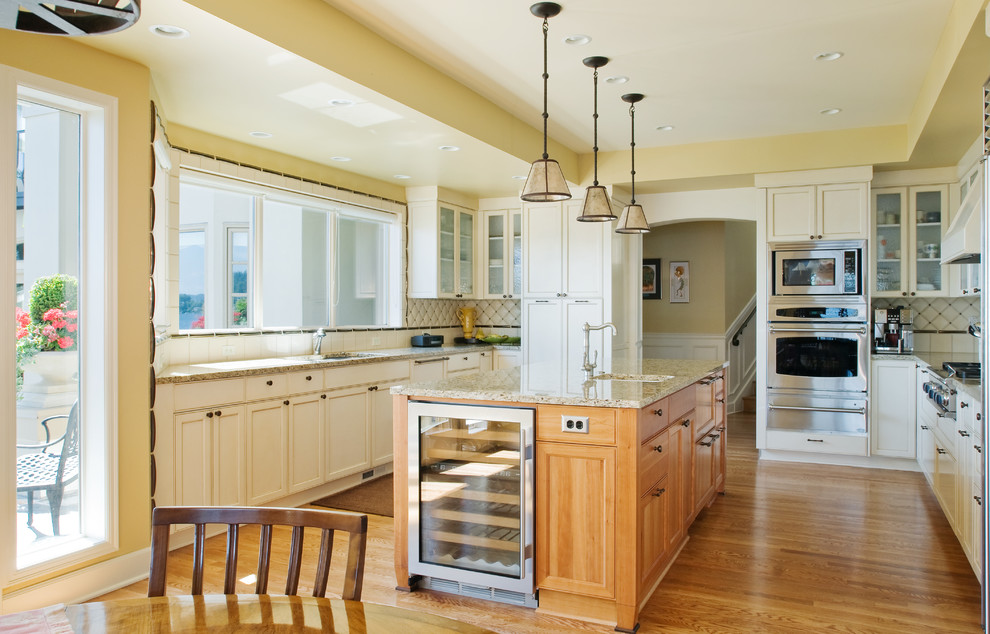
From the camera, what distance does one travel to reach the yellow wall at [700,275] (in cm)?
840

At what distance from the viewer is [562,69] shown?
4.19 meters

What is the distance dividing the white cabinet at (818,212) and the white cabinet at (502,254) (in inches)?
94.0

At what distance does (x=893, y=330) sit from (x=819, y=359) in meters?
0.68

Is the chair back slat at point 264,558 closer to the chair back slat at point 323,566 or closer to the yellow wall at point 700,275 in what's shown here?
the chair back slat at point 323,566

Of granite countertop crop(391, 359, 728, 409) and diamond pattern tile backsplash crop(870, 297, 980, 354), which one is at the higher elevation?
diamond pattern tile backsplash crop(870, 297, 980, 354)

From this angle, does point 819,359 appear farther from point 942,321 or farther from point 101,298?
point 101,298

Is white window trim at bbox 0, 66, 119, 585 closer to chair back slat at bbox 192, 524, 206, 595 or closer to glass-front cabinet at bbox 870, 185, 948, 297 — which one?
chair back slat at bbox 192, 524, 206, 595

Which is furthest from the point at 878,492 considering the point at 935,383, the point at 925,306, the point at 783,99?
Result: the point at 783,99

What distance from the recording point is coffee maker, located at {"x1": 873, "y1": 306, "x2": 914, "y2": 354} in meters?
5.79

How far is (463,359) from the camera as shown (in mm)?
6371

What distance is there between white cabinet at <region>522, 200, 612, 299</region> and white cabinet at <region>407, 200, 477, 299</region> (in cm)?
69

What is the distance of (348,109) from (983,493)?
137 inches

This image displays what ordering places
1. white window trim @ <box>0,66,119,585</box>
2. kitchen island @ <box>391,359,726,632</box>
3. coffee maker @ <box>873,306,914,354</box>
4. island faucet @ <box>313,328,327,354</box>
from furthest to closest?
coffee maker @ <box>873,306,914,354</box>
island faucet @ <box>313,328,327,354</box>
white window trim @ <box>0,66,119,585</box>
kitchen island @ <box>391,359,726,632</box>

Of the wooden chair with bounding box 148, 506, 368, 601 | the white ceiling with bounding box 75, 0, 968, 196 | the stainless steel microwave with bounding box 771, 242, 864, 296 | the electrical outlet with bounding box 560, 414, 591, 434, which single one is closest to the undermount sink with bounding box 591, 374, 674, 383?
the electrical outlet with bounding box 560, 414, 591, 434
